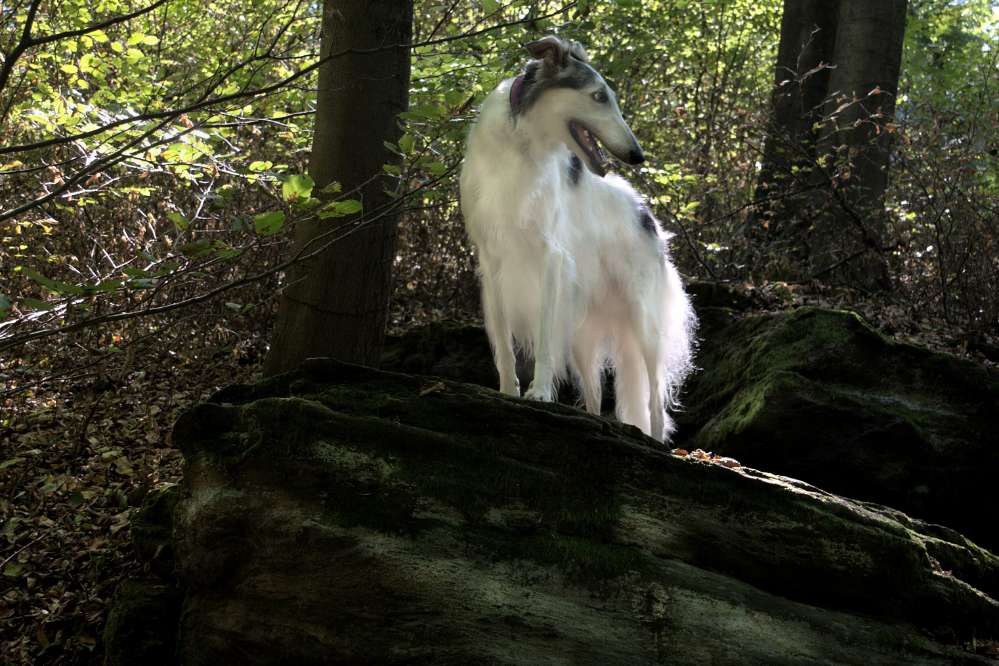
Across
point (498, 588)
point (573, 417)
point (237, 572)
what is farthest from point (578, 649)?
point (237, 572)

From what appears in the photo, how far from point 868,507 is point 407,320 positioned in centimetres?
515

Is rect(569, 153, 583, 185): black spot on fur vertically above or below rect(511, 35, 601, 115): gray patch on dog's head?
below

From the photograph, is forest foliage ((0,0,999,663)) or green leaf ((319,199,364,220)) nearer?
green leaf ((319,199,364,220))

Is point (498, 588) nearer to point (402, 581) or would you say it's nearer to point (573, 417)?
point (402, 581)

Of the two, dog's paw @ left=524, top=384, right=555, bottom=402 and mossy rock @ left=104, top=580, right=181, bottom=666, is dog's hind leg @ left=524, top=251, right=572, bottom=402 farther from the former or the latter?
mossy rock @ left=104, top=580, right=181, bottom=666

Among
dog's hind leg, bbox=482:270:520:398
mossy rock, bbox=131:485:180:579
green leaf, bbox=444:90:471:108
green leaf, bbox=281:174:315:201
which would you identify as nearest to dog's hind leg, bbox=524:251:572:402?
dog's hind leg, bbox=482:270:520:398

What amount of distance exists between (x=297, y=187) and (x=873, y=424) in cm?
423

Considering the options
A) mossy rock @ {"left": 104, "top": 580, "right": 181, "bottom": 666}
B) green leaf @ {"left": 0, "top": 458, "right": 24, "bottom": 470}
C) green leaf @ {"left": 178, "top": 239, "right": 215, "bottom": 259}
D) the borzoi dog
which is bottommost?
mossy rock @ {"left": 104, "top": 580, "right": 181, "bottom": 666}

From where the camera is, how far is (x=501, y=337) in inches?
225

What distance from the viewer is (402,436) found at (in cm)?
383

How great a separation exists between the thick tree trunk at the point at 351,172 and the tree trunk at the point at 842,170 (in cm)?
538

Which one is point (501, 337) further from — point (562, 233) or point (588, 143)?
point (588, 143)

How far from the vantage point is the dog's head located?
17.0ft

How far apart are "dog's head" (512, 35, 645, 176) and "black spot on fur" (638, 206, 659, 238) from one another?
44.4 inches
